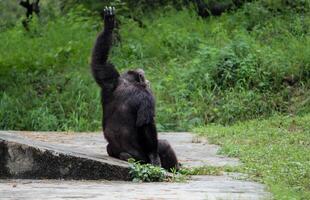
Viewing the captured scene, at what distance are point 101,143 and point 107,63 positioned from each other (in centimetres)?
404

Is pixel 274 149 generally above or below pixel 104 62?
below

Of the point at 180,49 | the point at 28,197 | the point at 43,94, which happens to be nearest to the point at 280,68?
the point at 180,49

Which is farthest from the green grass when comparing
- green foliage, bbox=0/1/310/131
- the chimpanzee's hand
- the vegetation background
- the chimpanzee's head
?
the chimpanzee's hand

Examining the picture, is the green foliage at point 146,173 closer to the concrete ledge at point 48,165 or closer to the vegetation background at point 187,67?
the concrete ledge at point 48,165

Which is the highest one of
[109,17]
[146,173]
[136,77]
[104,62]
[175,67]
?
[109,17]

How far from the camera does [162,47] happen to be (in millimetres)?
21266

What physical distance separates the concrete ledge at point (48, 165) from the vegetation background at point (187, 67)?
4.28m

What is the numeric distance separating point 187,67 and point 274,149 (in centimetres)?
808

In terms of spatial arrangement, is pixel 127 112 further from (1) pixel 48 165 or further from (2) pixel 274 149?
(2) pixel 274 149

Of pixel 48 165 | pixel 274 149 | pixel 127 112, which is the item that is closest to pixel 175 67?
pixel 274 149

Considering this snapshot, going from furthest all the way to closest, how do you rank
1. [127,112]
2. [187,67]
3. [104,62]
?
[187,67] → [104,62] → [127,112]

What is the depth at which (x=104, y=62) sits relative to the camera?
380 inches

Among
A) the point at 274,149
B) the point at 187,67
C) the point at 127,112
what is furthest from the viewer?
the point at 187,67

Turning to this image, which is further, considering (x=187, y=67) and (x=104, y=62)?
(x=187, y=67)
